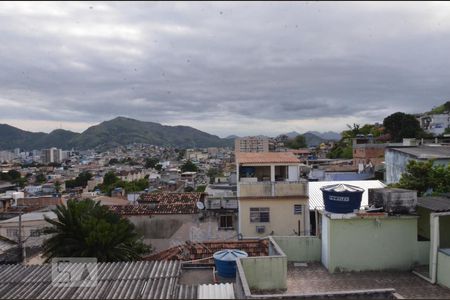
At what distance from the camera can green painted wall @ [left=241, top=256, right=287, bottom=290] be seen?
29.6 feet

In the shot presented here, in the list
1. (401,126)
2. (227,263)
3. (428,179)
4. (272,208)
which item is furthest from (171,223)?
(401,126)

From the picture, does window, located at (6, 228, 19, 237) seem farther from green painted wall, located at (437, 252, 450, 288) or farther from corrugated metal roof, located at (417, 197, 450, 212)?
green painted wall, located at (437, 252, 450, 288)

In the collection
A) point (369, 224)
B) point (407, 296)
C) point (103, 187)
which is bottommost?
point (103, 187)

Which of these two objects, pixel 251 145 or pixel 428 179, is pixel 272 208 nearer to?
pixel 428 179

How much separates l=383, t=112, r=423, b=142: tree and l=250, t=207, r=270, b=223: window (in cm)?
4285

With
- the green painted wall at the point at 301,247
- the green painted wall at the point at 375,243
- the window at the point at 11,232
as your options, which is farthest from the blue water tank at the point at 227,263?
the window at the point at 11,232

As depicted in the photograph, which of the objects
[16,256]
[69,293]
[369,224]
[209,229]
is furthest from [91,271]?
[209,229]

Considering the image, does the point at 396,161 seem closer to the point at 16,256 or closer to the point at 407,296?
the point at 407,296

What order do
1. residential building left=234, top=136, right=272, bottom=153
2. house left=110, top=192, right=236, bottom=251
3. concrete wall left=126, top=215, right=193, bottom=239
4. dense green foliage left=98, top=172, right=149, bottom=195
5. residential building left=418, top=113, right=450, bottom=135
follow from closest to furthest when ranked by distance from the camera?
1. house left=110, top=192, right=236, bottom=251
2. concrete wall left=126, top=215, right=193, bottom=239
3. dense green foliage left=98, top=172, right=149, bottom=195
4. residential building left=418, top=113, right=450, bottom=135
5. residential building left=234, top=136, right=272, bottom=153

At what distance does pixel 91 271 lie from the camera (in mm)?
9930

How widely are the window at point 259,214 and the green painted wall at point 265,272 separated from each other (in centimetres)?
1055

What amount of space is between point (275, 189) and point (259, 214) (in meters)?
1.40

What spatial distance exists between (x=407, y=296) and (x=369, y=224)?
6.68 ft

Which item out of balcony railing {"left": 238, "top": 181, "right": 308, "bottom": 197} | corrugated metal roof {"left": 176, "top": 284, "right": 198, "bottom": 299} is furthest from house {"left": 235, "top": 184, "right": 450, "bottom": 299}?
balcony railing {"left": 238, "top": 181, "right": 308, "bottom": 197}
